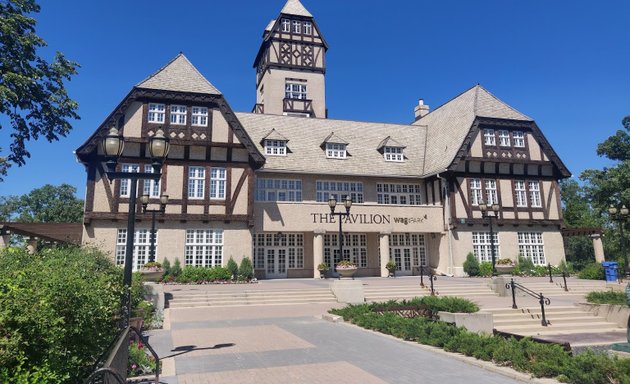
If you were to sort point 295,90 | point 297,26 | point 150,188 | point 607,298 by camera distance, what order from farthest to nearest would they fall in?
point 297,26, point 295,90, point 150,188, point 607,298

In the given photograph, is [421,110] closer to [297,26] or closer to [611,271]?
[297,26]

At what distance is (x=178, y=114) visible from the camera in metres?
26.8

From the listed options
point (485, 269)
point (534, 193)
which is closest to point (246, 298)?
point (485, 269)

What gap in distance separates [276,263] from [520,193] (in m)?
19.6

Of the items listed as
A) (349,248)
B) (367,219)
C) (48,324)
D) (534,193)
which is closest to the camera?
(48,324)

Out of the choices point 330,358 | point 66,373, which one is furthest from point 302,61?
point 66,373

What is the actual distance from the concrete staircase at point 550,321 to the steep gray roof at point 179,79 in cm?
2119

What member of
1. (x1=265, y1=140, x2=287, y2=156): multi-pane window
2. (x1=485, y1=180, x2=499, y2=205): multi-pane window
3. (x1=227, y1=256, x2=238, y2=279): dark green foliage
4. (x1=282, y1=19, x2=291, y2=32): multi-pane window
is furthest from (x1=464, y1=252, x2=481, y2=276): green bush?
(x1=282, y1=19, x2=291, y2=32): multi-pane window

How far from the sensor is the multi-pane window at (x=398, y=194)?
32.6 meters

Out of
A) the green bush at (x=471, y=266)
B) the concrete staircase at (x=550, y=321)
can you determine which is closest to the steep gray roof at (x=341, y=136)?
the green bush at (x=471, y=266)

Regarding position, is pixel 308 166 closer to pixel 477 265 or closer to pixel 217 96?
pixel 217 96

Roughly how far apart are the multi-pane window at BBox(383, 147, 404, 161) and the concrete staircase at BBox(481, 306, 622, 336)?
19078mm

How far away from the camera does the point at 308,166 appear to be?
30641 millimetres

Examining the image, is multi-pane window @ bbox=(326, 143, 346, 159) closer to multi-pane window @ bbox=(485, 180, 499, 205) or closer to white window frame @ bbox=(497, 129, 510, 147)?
multi-pane window @ bbox=(485, 180, 499, 205)
